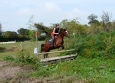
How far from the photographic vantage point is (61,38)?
2027cm

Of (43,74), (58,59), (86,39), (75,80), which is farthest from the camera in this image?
(86,39)

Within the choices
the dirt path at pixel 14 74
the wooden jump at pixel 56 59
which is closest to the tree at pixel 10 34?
the wooden jump at pixel 56 59

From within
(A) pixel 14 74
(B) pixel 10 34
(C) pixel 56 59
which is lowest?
(C) pixel 56 59

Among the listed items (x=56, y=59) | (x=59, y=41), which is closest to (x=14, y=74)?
(x=56, y=59)

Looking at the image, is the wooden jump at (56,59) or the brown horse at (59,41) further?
the brown horse at (59,41)

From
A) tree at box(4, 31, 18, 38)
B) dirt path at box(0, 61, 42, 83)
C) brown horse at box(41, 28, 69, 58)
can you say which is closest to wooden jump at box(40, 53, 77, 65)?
brown horse at box(41, 28, 69, 58)

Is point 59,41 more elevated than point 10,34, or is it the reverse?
point 10,34

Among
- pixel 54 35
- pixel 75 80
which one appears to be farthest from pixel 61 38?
pixel 75 80

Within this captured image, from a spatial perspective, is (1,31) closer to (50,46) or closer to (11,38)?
(11,38)

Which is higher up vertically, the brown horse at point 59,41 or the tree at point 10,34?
the tree at point 10,34

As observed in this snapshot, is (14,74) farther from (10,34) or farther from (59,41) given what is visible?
(10,34)

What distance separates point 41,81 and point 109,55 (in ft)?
38.4

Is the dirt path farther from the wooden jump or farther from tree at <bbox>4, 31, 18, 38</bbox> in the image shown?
tree at <bbox>4, 31, 18, 38</bbox>

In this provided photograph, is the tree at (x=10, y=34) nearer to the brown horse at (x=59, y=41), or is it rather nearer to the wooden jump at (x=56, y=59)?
the brown horse at (x=59, y=41)
